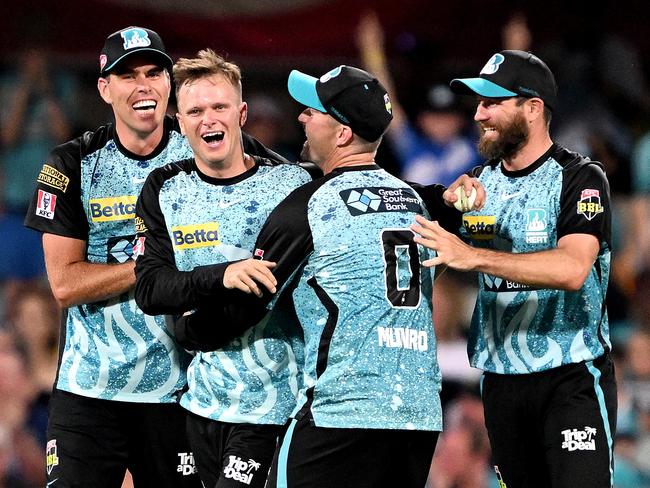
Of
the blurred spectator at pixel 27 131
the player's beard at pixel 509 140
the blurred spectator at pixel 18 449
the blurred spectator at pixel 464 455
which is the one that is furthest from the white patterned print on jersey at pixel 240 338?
the blurred spectator at pixel 27 131

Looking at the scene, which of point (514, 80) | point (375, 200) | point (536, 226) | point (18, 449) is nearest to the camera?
point (375, 200)

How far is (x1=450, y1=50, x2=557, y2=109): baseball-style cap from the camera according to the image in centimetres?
596

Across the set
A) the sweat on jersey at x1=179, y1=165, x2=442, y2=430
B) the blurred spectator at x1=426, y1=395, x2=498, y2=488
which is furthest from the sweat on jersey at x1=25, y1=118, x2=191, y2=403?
the blurred spectator at x1=426, y1=395, x2=498, y2=488

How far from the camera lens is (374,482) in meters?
4.91

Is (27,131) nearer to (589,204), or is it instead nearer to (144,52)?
(144,52)

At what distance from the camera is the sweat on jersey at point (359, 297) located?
4910 millimetres

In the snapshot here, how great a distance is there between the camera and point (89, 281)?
5.97 meters

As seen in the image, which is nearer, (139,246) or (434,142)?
(139,246)

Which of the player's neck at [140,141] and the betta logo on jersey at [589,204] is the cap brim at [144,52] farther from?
the betta logo on jersey at [589,204]

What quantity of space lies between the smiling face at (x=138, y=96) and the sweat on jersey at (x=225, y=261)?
0.58 meters

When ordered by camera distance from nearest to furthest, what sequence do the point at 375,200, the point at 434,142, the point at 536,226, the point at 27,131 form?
the point at 375,200 < the point at 536,226 < the point at 434,142 < the point at 27,131

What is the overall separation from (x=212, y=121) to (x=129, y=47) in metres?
0.85

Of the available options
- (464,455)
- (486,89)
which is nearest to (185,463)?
(486,89)

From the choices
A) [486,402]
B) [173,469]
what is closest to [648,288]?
[486,402]
